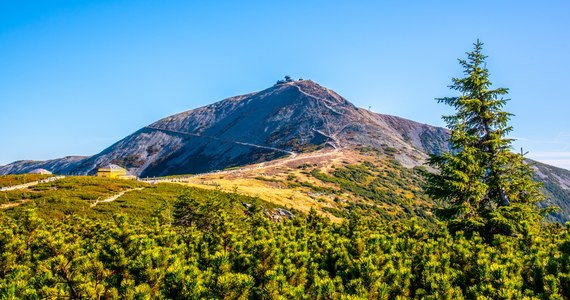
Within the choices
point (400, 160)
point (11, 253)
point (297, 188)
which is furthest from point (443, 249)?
point (400, 160)

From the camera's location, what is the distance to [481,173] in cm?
2027

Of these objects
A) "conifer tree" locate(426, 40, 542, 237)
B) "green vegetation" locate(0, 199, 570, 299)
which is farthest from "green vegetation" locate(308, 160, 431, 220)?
"green vegetation" locate(0, 199, 570, 299)

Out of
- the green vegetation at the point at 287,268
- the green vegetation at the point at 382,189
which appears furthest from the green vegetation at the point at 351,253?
the green vegetation at the point at 382,189

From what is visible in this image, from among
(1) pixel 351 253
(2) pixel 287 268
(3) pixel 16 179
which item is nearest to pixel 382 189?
(3) pixel 16 179

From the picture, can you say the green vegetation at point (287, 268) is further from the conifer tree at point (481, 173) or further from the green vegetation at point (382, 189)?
the green vegetation at point (382, 189)

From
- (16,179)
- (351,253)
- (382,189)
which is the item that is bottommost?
(382,189)

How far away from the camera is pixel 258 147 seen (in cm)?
18125

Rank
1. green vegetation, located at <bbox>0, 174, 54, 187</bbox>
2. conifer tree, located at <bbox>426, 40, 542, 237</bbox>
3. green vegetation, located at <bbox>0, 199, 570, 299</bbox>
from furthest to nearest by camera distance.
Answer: green vegetation, located at <bbox>0, 174, 54, 187</bbox> → conifer tree, located at <bbox>426, 40, 542, 237</bbox> → green vegetation, located at <bbox>0, 199, 570, 299</bbox>

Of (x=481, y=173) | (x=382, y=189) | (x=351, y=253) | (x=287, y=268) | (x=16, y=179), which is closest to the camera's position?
(x=287, y=268)

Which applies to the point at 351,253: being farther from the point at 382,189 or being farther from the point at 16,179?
the point at 382,189

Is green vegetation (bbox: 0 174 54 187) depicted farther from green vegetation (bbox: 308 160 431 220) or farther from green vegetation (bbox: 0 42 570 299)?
green vegetation (bbox: 308 160 431 220)

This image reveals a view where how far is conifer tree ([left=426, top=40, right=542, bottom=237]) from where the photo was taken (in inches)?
742

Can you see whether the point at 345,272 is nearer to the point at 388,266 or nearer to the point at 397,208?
the point at 388,266

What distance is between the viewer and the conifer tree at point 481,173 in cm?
1886
